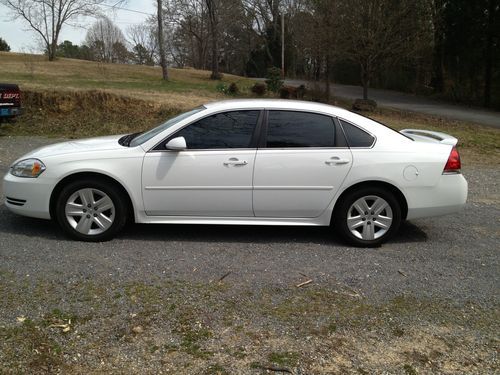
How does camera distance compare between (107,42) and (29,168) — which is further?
(107,42)

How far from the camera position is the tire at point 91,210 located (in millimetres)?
4762

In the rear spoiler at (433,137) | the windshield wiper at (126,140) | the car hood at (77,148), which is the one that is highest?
the rear spoiler at (433,137)

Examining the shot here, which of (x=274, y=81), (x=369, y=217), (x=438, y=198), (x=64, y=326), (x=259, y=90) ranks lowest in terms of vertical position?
(x=64, y=326)

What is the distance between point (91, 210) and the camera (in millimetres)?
4801

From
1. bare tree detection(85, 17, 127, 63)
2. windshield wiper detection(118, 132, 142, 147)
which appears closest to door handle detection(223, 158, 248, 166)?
windshield wiper detection(118, 132, 142, 147)

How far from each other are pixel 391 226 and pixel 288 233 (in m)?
1.11

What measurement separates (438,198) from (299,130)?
1598mm

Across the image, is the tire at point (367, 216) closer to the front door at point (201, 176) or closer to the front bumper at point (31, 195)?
the front door at point (201, 176)

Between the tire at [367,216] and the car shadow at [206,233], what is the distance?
21 cm

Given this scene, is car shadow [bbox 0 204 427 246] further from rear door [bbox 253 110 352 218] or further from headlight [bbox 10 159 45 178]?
headlight [bbox 10 159 45 178]

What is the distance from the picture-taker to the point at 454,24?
2575cm

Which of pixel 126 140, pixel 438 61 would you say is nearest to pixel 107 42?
pixel 438 61

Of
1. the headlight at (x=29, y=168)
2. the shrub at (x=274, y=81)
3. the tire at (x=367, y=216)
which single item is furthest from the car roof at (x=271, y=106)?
the shrub at (x=274, y=81)

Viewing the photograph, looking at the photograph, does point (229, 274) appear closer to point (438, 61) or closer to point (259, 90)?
point (259, 90)
